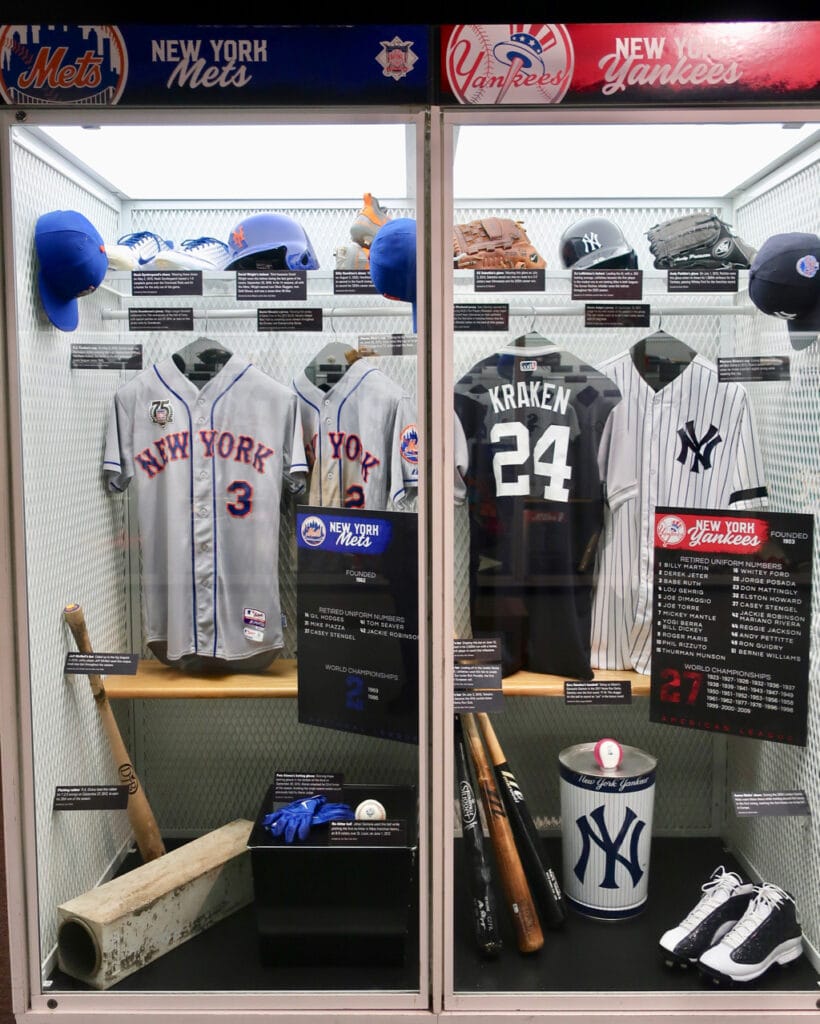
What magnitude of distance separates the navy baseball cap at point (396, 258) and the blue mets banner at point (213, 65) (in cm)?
29

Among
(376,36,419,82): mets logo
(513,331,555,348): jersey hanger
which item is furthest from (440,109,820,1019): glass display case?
(376,36,419,82): mets logo

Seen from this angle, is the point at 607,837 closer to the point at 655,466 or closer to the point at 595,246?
the point at 655,466

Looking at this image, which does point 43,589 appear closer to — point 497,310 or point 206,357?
point 206,357

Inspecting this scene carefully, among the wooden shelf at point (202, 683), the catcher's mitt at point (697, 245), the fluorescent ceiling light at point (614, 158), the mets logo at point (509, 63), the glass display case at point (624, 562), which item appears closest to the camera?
the mets logo at point (509, 63)

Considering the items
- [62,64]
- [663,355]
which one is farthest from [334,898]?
[62,64]

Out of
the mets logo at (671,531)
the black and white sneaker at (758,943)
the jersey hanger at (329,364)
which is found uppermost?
the jersey hanger at (329,364)

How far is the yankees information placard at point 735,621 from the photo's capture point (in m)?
2.02

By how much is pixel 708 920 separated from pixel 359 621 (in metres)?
1.12

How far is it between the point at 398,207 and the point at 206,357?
0.65 m

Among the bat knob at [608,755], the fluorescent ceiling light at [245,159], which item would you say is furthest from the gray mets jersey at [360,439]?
the bat knob at [608,755]

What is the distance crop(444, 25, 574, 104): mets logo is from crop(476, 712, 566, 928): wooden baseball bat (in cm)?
143

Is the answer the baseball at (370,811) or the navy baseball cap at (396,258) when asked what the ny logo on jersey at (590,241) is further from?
the baseball at (370,811)

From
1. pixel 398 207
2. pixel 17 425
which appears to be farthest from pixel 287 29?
pixel 17 425

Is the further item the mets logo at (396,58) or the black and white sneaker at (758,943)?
A: the black and white sneaker at (758,943)
